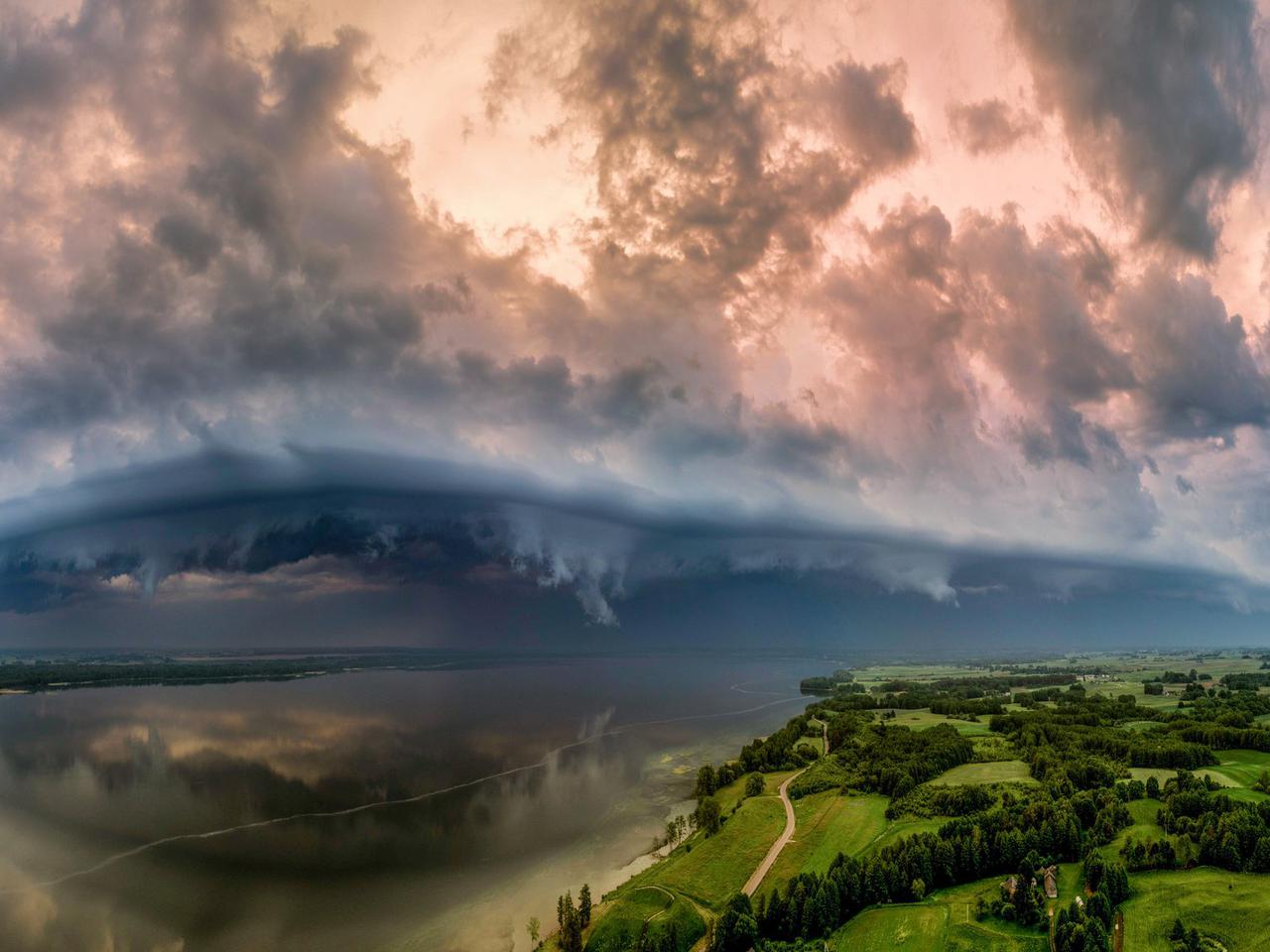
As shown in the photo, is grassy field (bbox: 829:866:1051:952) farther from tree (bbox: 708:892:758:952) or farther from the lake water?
the lake water

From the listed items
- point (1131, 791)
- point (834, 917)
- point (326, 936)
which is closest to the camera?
point (834, 917)

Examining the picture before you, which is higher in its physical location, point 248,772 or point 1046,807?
point 1046,807

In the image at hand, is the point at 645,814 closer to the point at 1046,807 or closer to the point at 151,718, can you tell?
the point at 1046,807

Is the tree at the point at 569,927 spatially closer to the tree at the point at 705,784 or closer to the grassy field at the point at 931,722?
the tree at the point at 705,784

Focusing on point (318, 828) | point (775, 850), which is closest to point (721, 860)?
point (775, 850)

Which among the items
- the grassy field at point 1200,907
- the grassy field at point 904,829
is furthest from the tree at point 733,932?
the grassy field at point 1200,907

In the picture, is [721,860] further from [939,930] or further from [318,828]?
[318,828]

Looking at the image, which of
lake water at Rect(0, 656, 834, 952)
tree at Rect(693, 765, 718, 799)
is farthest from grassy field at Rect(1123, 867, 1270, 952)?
tree at Rect(693, 765, 718, 799)

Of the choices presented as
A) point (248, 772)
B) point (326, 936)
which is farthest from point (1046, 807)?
point (248, 772)
